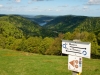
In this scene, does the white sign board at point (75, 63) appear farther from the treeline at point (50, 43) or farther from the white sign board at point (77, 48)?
the treeline at point (50, 43)

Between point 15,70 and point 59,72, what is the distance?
4.30 meters

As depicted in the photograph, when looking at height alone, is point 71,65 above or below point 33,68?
above

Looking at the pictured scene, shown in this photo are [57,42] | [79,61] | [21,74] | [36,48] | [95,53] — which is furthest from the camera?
[36,48]

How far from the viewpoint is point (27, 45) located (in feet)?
360

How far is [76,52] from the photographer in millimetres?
8195

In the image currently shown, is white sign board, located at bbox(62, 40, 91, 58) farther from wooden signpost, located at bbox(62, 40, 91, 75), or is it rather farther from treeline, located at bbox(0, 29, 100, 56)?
treeline, located at bbox(0, 29, 100, 56)

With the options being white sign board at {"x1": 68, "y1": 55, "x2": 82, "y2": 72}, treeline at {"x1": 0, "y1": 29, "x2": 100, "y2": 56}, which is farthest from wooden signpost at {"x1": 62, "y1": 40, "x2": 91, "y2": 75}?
treeline at {"x1": 0, "y1": 29, "x2": 100, "y2": 56}

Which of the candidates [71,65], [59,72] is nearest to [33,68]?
[59,72]

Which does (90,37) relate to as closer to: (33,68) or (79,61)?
(33,68)

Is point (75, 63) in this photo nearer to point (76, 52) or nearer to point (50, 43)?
point (76, 52)

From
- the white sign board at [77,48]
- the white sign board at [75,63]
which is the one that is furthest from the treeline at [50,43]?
the white sign board at [75,63]

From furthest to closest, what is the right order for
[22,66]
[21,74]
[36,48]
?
[36,48] → [22,66] → [21,74]

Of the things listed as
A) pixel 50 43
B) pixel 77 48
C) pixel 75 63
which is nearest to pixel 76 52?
pixel 77 48

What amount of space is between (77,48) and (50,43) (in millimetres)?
96686
